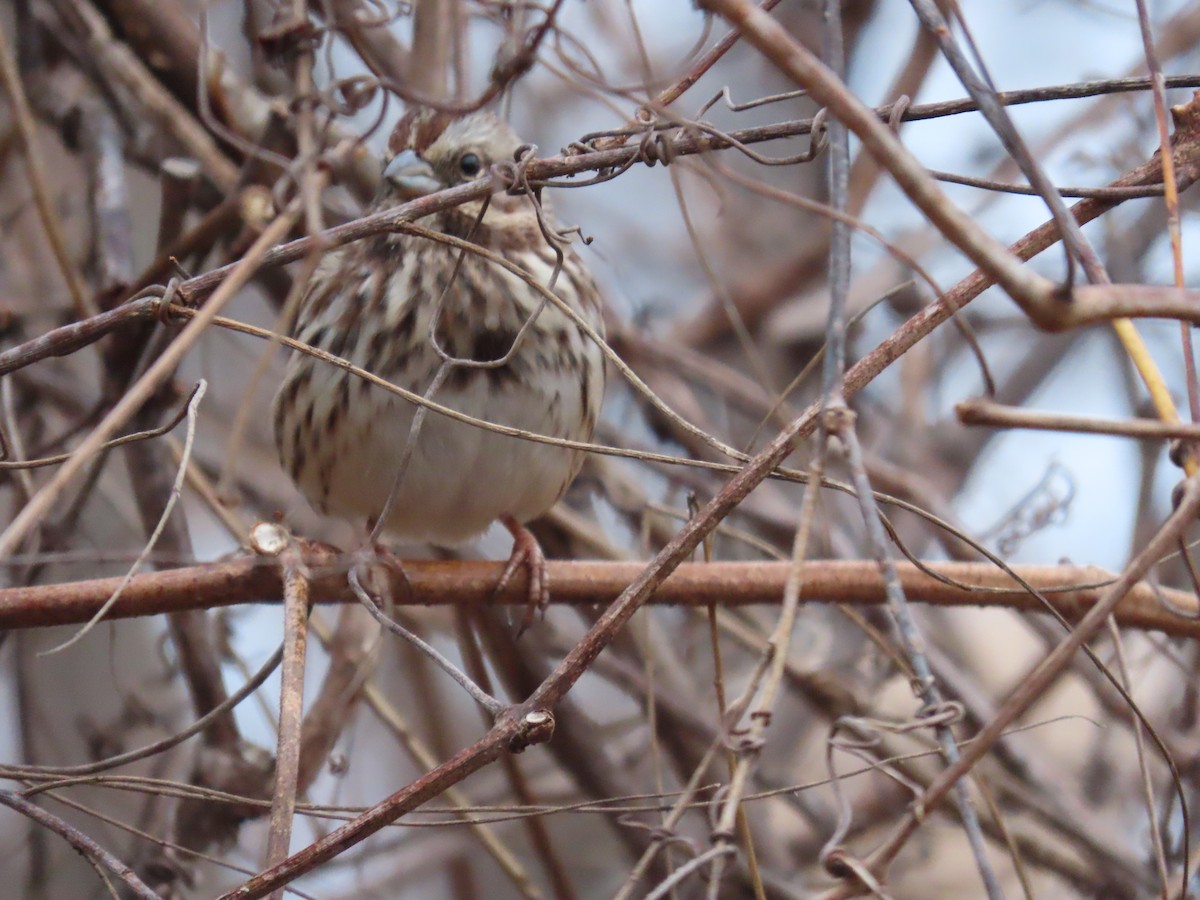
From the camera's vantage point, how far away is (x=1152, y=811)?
1.48 metres

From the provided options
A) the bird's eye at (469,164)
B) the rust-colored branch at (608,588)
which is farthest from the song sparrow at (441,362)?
the rust-colored branch at (608,588)

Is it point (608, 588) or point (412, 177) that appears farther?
point (412, 177)

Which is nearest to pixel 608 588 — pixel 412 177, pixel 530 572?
pixel 530 572

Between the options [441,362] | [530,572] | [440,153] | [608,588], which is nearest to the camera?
[608,588]

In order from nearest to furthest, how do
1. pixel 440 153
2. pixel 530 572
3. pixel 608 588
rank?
pixel 608 588
pixel 530 572
pixel 440 153

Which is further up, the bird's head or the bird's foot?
the bird's head

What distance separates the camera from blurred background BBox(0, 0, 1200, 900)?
2432 millimetres

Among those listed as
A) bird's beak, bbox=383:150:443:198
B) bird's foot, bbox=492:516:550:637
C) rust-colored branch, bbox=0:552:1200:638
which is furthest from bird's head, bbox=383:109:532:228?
rust-colored branch, bbox=0:552:1200:638

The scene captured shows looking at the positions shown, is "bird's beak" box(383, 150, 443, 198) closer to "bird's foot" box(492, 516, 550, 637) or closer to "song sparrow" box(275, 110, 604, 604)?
"song sparrow" box(275, 110, 604, 604)

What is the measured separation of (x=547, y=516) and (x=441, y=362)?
80 centimetres

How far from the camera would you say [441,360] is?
2.21 metres

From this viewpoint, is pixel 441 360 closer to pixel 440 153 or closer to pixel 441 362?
pixel 441 362

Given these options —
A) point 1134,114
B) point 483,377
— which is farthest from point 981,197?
point 483,377

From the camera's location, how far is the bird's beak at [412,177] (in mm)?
2312
